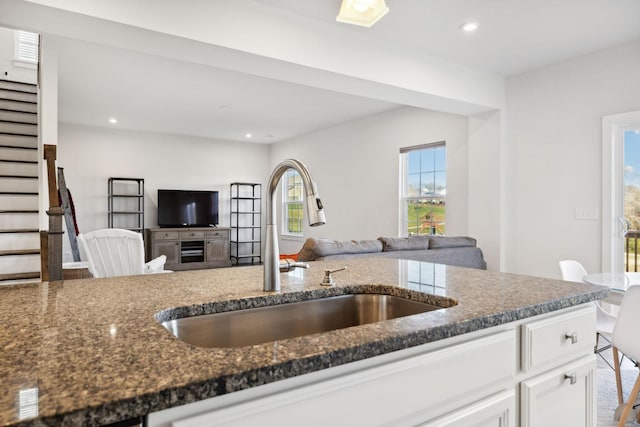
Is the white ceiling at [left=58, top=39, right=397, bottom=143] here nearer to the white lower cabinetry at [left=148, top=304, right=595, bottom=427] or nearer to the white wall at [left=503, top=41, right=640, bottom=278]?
the white wall at [left=503, top=41, right=640, bottom=278]

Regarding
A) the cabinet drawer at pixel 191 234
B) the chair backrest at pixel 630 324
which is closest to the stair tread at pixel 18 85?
the cabinet drawer at pixel 191 234

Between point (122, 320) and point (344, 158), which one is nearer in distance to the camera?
point (122, 320)

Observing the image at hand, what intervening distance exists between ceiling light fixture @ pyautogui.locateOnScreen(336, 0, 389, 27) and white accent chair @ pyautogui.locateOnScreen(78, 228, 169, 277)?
7.51 ft

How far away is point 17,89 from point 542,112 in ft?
23.1

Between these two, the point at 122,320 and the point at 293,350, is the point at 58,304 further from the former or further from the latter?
the point at 293,350

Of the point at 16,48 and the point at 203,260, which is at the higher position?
the point at 16,48

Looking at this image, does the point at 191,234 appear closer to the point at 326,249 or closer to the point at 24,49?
the point at 24,49

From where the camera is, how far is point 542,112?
177 inches

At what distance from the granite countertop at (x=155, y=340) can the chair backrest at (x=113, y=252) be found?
194cm

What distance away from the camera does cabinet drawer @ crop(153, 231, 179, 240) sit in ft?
24.4

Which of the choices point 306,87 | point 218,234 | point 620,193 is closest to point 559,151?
point 620,193

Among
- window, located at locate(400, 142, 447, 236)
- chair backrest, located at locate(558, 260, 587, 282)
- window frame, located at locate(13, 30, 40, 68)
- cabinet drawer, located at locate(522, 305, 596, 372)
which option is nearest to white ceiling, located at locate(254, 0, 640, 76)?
window, located at locate(400, 142, 447, 236)

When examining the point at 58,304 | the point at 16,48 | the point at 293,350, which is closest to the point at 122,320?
the point at 58,304

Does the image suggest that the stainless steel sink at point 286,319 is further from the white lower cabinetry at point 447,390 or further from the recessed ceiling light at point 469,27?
the recessed ceiling light at point 469,27
